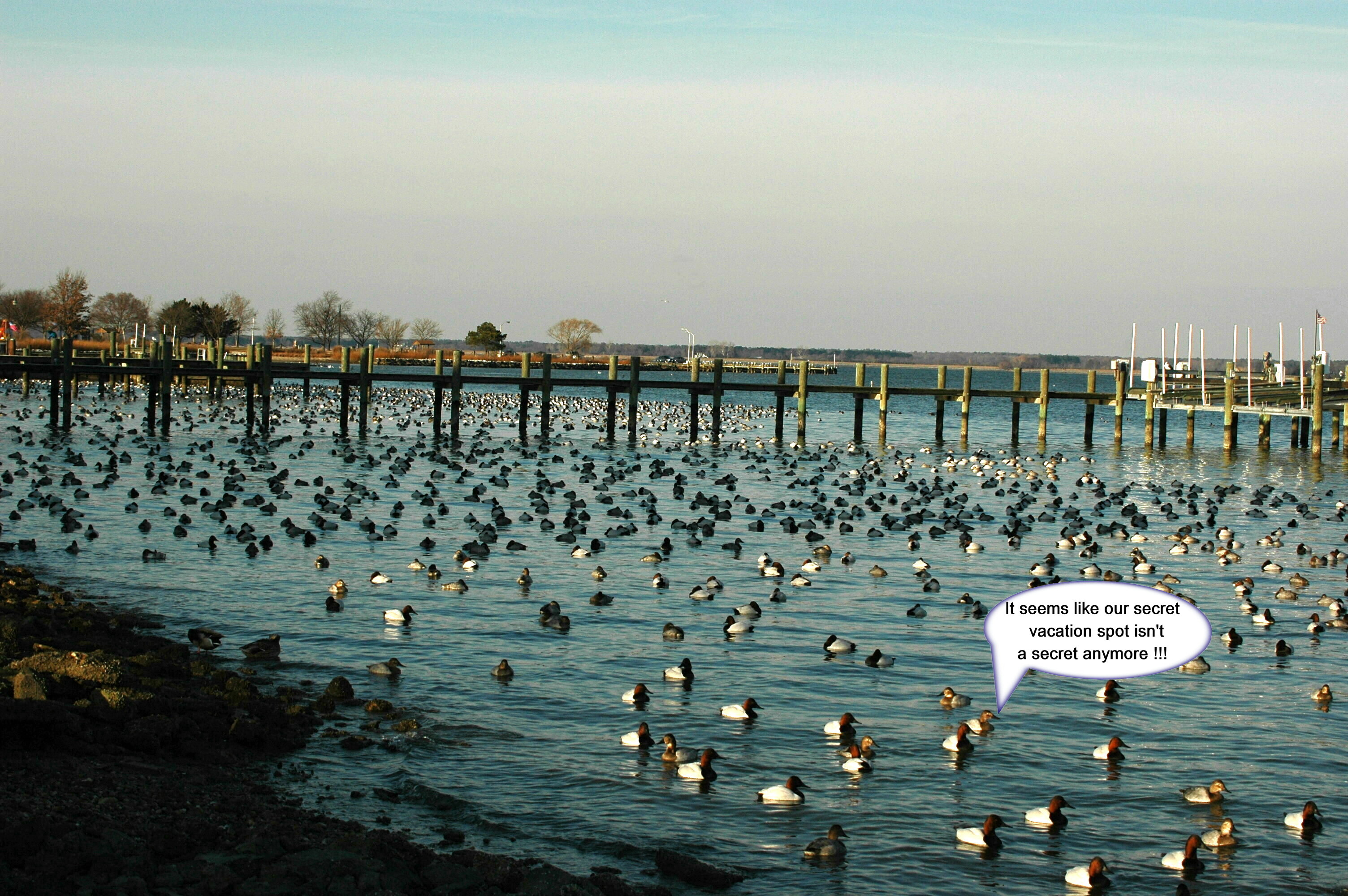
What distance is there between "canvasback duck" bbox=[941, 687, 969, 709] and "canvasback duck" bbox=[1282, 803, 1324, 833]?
389cm

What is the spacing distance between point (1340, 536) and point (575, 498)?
1784 centimetres

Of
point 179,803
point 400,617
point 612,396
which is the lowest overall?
point 179,803

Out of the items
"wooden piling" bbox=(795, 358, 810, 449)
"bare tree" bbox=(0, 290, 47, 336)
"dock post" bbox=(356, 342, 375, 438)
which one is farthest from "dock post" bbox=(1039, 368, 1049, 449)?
"bare tree" bbox=(0, 290, 47, 336)

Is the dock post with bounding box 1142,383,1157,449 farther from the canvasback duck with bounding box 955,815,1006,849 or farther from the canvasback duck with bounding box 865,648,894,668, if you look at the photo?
the canvasback duck with bounding box 955,815,1006,849

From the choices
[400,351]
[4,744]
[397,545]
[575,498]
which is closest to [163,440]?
[575,498]

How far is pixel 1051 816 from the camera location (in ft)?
36.7

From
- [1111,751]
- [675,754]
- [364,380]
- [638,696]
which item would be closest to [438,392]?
[364,380]

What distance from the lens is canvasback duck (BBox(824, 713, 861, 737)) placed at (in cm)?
1338

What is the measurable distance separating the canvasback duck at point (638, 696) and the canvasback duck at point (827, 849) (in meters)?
4.15

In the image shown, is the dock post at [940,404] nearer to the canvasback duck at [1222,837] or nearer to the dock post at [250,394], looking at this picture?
the dock post at [250,394]

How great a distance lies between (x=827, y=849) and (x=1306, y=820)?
4.26m

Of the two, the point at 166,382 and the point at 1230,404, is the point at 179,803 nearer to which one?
the point at 166,382

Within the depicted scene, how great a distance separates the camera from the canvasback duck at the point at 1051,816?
11.2 metres

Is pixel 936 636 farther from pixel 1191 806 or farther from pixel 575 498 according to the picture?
pixel 575 498
